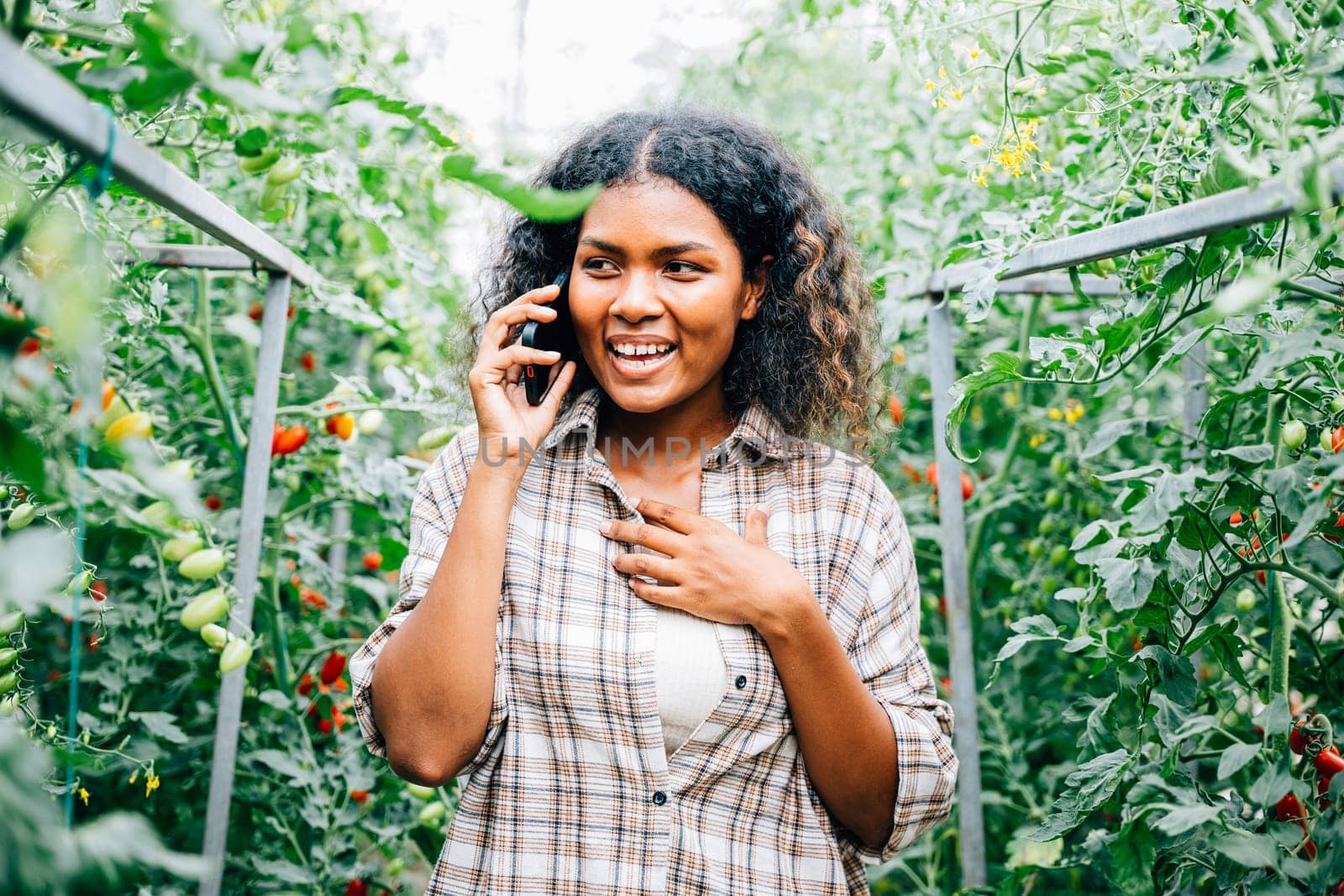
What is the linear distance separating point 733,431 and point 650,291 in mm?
250

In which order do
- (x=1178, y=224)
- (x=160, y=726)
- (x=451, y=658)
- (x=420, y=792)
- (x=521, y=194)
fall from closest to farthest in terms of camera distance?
(x=521, y=194), (x=1178, y=224), (x=451, y=658), (x=160, y=726), (x=420, y=792)

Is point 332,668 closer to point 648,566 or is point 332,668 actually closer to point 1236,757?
point 648,566

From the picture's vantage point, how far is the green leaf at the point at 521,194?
535 millimetres

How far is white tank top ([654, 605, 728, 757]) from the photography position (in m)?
1.11

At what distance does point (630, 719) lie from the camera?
1097 millimetres

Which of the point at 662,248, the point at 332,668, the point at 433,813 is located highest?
the point at 662,248

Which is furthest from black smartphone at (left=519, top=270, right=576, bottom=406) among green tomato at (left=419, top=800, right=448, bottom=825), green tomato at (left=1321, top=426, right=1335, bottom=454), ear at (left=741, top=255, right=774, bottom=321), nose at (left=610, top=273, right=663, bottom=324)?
green tomato at (left=1321, top=426, right=1335, bottom=454)

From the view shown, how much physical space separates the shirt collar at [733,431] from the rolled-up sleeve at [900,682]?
156 millimetres

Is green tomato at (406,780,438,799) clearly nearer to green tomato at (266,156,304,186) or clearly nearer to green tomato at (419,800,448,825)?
green tomato at (419,800,448,825)

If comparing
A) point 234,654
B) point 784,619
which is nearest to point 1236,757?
point 784,619

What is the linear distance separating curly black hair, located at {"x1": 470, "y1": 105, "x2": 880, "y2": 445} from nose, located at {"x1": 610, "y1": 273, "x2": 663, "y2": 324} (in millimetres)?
134

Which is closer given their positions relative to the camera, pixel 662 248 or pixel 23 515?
pixel 23 515

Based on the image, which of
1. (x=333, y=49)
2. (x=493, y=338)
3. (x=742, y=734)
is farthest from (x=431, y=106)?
(x=742, y=734)

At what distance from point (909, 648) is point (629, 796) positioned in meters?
0.40
